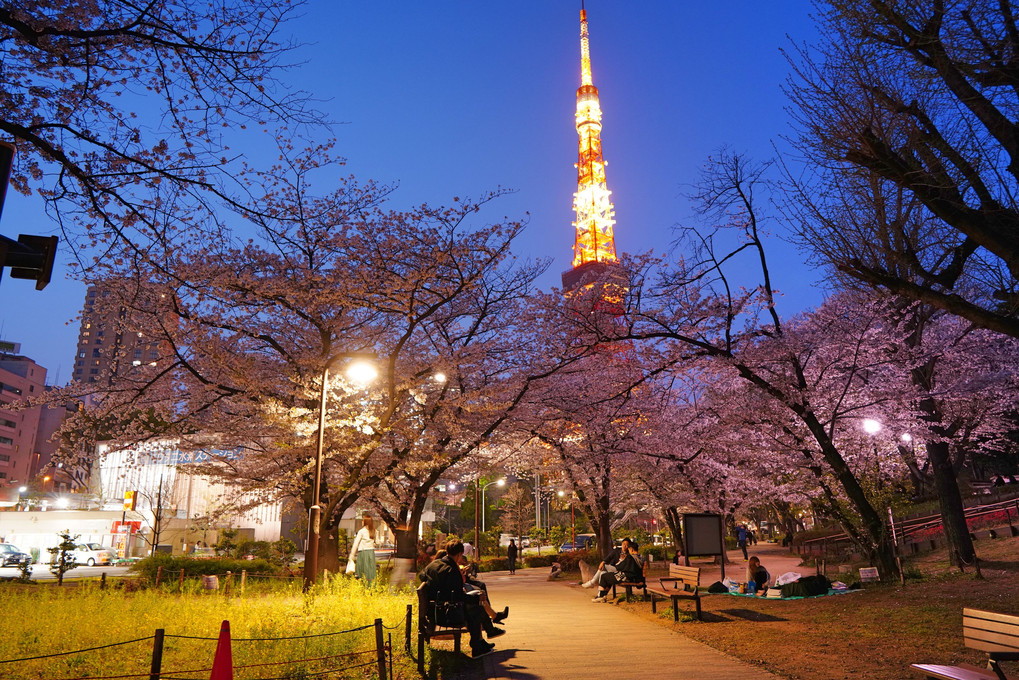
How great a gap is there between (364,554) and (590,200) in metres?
55.7

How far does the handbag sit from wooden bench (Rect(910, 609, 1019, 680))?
17.4 ft

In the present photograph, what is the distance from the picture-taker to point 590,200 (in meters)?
65.6

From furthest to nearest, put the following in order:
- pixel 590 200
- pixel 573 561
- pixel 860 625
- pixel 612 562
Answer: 1. pixel 590 200
2. pixel 573 561
3. pixel 612 562
4. pixel 860 625

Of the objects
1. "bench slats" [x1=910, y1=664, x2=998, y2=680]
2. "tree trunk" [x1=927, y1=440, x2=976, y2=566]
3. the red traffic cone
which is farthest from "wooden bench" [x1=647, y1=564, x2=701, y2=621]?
the red traffic cone

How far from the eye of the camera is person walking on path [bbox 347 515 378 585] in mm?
14797

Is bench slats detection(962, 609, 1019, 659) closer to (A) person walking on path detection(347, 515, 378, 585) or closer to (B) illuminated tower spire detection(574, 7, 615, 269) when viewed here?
(A) person walking on path detection(347, 515, 378, 585)

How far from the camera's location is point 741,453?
1998 cm

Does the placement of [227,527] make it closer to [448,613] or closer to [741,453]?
[741,453]

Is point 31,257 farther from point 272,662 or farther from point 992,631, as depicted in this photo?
point 992,631

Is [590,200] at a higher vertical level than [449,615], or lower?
higher

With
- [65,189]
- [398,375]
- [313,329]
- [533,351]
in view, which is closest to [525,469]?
[533,351]

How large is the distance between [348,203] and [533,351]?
303 inches

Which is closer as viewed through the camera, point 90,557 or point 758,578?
point 758,578

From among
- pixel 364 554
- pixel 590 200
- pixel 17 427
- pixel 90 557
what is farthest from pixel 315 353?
pixel 17 427
